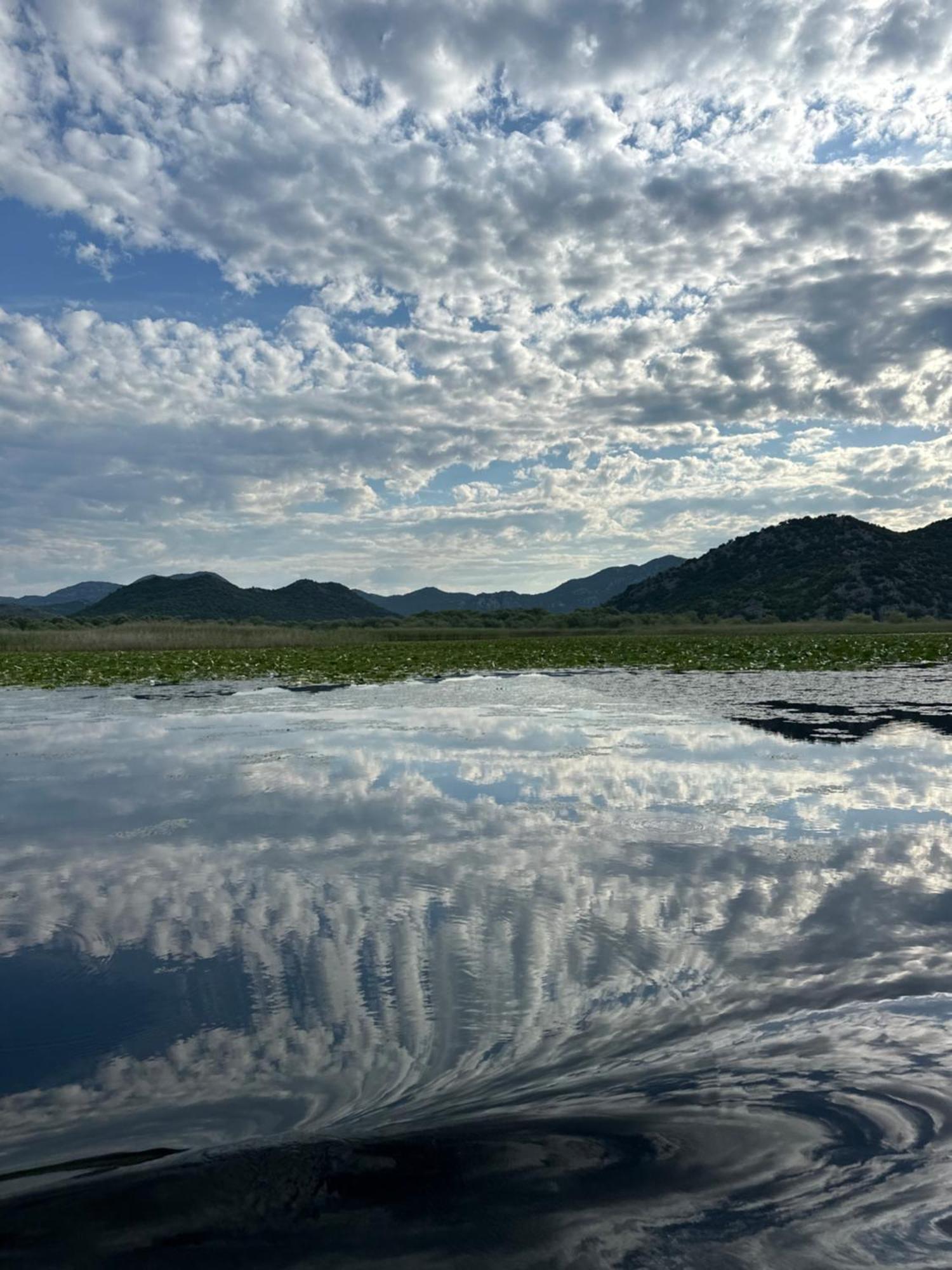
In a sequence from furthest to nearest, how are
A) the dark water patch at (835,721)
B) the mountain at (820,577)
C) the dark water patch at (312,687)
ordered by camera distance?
the mountain at (820,577), the dark water patch at (312,687), the dark water patch at (835,721)

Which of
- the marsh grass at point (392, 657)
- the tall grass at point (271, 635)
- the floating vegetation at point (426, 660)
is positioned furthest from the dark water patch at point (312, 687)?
the tall grass at point (271, 635)

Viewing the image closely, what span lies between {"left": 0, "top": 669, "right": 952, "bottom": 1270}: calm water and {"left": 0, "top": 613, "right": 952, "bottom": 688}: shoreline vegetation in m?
24.7

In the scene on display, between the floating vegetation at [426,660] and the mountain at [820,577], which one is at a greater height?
the mountain at [820,577]

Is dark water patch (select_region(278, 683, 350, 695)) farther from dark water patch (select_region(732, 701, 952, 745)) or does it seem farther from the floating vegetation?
dark water patch (select_region(732, 701, 952, 745))

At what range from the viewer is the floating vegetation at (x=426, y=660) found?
3744 cm

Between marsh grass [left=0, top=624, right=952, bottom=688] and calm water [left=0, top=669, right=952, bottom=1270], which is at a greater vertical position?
marsh grass [left=0, top=624, right=952, bottom=688]

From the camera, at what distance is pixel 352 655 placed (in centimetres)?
5275

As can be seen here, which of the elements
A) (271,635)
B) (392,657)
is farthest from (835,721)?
(271,635)

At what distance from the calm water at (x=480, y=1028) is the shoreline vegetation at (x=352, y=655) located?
971 inches

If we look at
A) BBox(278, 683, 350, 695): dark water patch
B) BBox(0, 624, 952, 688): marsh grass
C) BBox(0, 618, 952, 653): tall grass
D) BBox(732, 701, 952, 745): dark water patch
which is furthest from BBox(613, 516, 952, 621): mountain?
BBox(732, 701, 952, 745): dark water patch

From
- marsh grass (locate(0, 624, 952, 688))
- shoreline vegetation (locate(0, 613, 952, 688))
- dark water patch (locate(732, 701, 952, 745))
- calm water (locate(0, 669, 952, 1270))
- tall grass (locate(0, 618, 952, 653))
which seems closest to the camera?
calm water (locate(0, 669, 952, 1270))

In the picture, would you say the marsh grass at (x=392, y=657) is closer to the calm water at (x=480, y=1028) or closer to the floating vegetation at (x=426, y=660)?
the floating vegetation at (x=426, y=660)

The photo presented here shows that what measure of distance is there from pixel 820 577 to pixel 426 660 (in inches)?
5354

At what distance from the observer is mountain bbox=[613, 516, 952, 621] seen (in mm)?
148000
